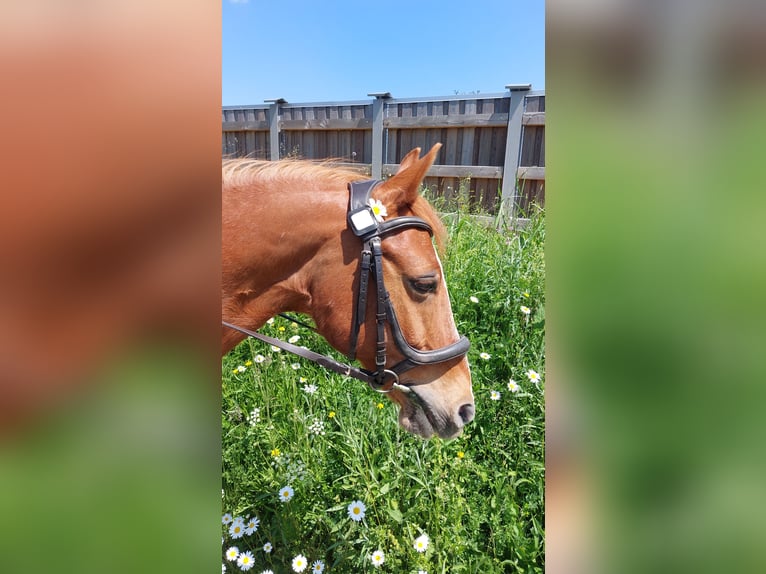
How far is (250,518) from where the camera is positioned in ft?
6.70

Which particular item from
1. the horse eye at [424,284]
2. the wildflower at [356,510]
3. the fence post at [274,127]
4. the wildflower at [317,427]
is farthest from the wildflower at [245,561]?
the fence post at [274,127]

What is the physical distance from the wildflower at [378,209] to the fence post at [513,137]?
4145 mm

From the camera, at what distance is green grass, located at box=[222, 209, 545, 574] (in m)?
1.77

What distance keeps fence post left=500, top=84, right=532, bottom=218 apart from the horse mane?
397 cm

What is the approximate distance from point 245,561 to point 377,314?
1233 mm

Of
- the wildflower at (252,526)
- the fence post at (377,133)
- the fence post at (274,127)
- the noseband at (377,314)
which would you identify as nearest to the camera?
the noseband at (377,314)

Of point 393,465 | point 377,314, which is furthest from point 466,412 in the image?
point 393,465

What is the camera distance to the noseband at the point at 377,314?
54.9 inches
